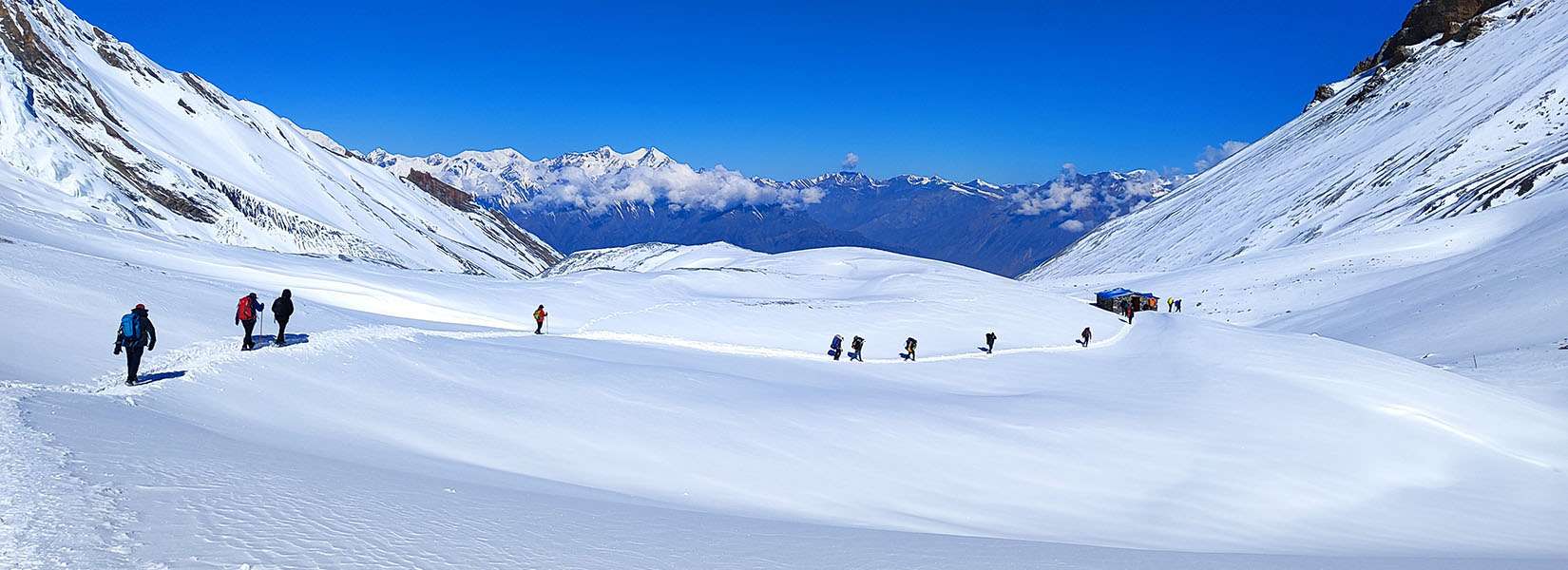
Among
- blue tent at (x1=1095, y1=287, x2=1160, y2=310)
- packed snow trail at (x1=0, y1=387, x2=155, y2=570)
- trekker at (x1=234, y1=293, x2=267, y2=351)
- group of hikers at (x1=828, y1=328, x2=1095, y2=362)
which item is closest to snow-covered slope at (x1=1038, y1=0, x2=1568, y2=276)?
blue tent at (x1=1095, y1=287, x2=1160, y2=310)

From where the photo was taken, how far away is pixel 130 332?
15.8 meters

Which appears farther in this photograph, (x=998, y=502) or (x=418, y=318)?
(x=418, y=318)

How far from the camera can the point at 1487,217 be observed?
82.6 meters

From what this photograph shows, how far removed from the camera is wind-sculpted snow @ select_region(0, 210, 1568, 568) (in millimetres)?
9500

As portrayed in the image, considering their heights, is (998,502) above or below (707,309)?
below

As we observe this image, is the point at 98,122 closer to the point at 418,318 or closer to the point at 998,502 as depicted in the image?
the point at 418,318

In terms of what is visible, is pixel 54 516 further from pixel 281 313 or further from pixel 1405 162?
pixel 1405 162

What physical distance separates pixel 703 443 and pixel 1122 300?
6432cm

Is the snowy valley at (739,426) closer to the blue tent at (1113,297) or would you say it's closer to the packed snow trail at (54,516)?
the packed snow trail at (54,516)

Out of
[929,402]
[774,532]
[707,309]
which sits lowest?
[774,532]

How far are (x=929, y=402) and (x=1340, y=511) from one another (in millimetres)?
10400

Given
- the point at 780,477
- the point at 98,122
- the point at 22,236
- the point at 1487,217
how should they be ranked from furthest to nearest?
the point at 98,122
the point at 1487,217
the point at 22,236
the point at 780,477

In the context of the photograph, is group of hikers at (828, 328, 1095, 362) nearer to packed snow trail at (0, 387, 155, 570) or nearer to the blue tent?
packed snow trail at (0, 387, 155, 570)

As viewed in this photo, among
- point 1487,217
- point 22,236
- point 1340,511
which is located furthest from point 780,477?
point 1487,217
